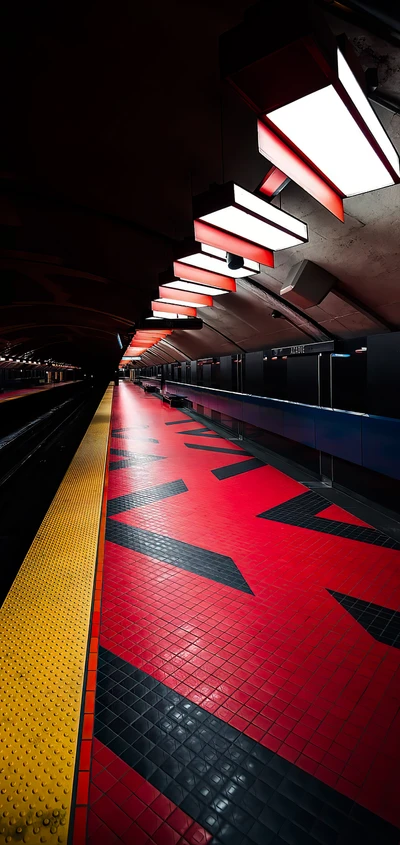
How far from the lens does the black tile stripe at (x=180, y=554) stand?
3.52 meters

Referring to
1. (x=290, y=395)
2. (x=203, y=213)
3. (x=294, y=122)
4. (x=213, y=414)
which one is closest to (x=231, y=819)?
(x=294, y=122)

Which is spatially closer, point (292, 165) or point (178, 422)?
point (292, 165)

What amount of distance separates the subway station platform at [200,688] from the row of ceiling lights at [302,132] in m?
2.91

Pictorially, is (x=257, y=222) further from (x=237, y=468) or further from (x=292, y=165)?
(x=237, y=468)

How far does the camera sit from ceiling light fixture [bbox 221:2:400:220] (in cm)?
153

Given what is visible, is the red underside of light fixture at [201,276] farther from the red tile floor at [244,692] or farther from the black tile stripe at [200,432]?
the black tile stripe at [200,432]

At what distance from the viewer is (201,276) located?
5121mm

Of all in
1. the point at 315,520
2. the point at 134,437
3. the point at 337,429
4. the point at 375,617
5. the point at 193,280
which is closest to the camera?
the point at 375,617

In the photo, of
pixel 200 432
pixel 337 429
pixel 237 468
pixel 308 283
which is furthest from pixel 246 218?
pixel 200 432

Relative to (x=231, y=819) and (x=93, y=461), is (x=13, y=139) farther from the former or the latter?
(x=231, y=819)

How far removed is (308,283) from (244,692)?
214 inches

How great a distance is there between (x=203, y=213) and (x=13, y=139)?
2.23 m

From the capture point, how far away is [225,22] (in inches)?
96.4

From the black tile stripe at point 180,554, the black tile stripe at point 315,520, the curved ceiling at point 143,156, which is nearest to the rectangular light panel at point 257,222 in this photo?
the curved ceiling at point 143,156
